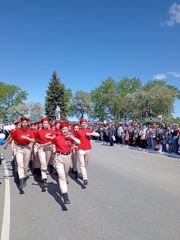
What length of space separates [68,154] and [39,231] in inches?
84.9

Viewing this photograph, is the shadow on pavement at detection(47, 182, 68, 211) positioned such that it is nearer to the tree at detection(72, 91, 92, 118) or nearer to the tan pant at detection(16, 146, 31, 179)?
the tan pant at detection(16, 146, 31, 179)

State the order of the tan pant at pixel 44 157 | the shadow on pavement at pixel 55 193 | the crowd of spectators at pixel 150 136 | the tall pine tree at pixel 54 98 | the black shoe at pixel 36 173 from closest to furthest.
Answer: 1. the shadow on pavement at pixel 55 193
2. the tan pant at pixel 44 157
3. the black shoe at pixel 36 173
4. the crowd of spectators at pixel 150 136
5. the tall pine tree at pixel 54 98

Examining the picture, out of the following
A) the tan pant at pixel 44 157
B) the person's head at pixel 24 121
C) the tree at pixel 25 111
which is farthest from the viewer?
the tree at pixel 25 111

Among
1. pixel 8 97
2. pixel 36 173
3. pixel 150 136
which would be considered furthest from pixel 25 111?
pixel 36 173

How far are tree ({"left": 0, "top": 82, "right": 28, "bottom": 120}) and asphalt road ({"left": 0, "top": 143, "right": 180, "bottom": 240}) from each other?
8522 cm

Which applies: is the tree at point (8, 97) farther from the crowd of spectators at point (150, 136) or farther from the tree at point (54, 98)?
the crowd of spectators at point (150, 136)

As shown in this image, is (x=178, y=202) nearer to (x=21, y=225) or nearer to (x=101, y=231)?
(x=101, y=231)

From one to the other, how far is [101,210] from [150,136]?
13.3 metres

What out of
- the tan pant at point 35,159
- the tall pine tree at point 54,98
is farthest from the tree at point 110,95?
the tan pant at point 35,159

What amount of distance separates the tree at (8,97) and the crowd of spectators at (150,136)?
70765 millimetres

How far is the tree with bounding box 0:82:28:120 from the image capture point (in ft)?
299

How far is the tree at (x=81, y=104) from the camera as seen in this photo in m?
91.5

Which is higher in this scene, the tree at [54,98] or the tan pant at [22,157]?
the tree at [54,98]

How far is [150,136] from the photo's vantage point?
18719 millimetres
